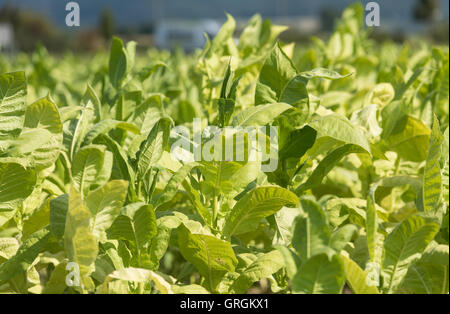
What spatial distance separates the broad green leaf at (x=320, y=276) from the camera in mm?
860

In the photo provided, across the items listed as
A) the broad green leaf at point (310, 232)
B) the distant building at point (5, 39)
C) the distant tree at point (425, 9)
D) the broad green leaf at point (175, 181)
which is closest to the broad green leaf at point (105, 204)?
the broad green leaf at point (175, 181)

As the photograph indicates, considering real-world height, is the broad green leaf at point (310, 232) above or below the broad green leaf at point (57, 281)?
above

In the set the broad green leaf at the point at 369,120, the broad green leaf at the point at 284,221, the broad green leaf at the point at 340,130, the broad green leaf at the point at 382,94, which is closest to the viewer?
the broad green leaf at the point at 340,130

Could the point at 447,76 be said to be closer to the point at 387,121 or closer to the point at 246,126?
the point at 387,121

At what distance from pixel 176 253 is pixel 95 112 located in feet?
3.14

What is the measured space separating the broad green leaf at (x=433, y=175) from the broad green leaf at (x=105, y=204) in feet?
2.09

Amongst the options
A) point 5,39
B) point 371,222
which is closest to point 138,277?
point 371,222

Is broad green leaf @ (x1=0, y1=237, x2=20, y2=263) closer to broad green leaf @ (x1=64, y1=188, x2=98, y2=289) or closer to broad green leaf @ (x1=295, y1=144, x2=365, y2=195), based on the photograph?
broad green leaf @ (x1=64, y1=188, x2=98, y2=289)

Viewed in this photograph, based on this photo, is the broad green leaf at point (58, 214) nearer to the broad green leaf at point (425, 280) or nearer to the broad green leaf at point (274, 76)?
the broad green leaf at point (274, 76)

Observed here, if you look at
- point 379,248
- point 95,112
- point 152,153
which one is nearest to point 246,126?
point 152,153

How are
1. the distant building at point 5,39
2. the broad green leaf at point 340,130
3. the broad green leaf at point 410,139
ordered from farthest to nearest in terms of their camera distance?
the distant building at point 5,39 < the broad green leaf at point 410,139 < the broad green leaf at point 340,130

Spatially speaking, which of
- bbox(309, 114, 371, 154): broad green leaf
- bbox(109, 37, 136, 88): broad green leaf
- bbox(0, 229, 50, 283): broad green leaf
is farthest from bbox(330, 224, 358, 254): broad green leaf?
bbox(109, 37, 136, 88): broad green leaf

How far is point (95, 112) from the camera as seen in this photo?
61.3 inches
